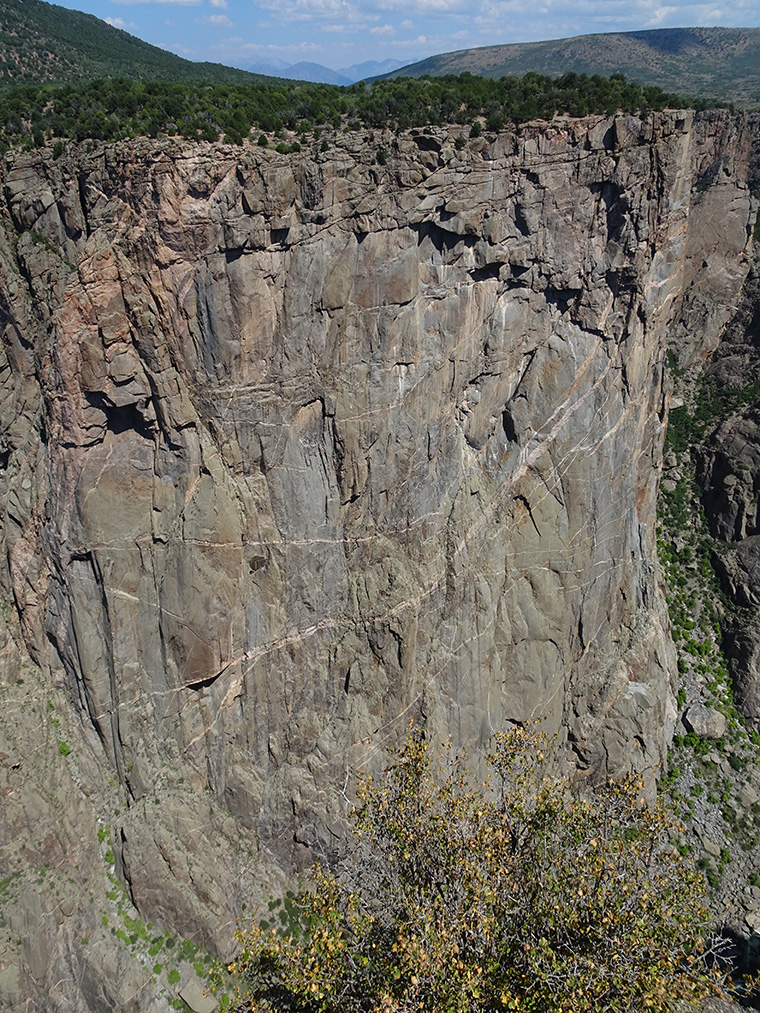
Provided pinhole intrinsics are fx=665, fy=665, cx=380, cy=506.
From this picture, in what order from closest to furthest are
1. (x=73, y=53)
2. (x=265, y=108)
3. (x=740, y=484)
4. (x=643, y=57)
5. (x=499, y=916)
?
(x=499, y=916) < (x=265, y=108) < (x=740, y=484) < (x=73, y=53) < (x=643, y=57)

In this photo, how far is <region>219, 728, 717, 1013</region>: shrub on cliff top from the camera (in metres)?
17.7

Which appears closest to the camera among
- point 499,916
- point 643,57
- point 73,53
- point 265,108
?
point 499,916

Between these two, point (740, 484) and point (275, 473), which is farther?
point (740, 484)

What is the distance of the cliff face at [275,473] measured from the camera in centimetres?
2850

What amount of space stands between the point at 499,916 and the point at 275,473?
776 inches

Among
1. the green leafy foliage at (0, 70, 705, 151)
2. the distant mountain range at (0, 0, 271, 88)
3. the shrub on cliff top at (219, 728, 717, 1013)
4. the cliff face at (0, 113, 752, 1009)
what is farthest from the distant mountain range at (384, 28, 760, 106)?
the shrub on cliff top at (219, 728, 717, 1013)

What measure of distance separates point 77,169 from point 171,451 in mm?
12313

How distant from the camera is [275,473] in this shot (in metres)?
31.1

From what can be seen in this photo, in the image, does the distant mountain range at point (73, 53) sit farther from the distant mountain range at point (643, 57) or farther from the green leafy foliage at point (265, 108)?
the distant mountain range at point (643, 57)

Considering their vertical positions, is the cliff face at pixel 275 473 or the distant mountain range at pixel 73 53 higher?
the distant mountain range at pixel 73 53

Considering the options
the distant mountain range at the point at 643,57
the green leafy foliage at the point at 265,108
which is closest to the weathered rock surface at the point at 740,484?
the green leafy foliage at the point at 265,108

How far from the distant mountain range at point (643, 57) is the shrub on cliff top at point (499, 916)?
448 ft

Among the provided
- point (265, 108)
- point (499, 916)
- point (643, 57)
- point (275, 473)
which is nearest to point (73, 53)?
point (265, 108)

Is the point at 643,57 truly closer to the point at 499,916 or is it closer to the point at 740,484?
the point at 740,484
